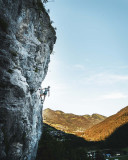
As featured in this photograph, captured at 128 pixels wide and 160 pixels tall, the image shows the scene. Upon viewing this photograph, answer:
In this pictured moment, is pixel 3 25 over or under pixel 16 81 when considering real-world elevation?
over

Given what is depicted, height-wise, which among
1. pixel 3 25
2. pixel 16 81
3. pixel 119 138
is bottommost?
pixel 119 138

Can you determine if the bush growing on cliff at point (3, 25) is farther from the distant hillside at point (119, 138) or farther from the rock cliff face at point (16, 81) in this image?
the distant hillside at point (119, 138)

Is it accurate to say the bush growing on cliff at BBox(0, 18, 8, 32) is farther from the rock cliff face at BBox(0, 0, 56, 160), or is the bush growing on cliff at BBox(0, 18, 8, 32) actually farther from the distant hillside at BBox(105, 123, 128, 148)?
the distant hillside at BBox(105, 123, 128, 148)

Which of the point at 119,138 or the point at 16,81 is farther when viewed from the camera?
the point at 119,138

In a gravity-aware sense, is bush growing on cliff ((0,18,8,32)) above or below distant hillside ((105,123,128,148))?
above

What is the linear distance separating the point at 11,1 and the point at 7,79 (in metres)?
10.4

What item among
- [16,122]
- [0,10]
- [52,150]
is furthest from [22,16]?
[52,150]

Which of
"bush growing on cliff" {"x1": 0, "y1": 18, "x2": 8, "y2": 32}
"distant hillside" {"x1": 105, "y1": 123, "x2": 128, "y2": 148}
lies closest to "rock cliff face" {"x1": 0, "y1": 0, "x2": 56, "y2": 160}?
"bush growing on cliff" {"x1": 0, "y1": 18, "x2": 8, "y2": 32}

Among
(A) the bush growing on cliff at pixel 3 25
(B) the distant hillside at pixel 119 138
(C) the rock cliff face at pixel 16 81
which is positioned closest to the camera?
(C) the rock cliff face at pixel 16 81

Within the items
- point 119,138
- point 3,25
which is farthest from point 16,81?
point 119,138

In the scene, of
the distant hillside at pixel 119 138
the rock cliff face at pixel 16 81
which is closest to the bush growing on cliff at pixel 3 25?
the rock cliff face at pixel 16 81

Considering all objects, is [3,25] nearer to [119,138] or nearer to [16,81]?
[16,81]

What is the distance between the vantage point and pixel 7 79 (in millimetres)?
11422

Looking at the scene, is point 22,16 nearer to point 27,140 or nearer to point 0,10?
point 0,10
